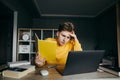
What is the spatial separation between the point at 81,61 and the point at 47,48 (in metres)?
0.41

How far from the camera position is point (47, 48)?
1.42m

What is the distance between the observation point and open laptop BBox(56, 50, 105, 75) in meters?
1.06

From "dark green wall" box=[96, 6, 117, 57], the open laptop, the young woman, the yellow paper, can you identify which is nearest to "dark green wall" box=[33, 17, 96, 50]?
"dark green wall" box=[96, 6, 117, 57]

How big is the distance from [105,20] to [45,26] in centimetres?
253

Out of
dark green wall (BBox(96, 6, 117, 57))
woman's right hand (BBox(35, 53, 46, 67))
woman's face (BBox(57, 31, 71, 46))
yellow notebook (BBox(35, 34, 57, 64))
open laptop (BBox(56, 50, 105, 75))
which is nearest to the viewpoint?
open laptop (BBox(56, 50, 105, 75))

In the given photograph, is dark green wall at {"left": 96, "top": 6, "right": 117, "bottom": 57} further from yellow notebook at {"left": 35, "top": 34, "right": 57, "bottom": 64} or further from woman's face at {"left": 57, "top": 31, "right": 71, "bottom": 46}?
yellow notebook at {"left": 35, "top": 34, "right": 57, "bottom": 64}

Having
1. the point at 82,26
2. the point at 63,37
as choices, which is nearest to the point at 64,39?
the point at 63,37

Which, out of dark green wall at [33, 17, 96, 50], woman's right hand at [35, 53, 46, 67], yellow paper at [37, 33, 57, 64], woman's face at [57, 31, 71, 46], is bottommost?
woman's right hand at [35, 53, 46, 67]

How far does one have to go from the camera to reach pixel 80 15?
253 inches

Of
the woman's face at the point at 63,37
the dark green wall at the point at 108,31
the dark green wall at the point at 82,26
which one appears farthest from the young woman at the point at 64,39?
the dark green wall at the point at 82,26

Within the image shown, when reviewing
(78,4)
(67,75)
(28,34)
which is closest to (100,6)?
(78,4)

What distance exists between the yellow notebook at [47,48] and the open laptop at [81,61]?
12.5 inches

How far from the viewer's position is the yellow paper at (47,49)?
1.39m

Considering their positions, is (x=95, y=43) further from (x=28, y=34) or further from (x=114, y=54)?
(x=28, y=34)
